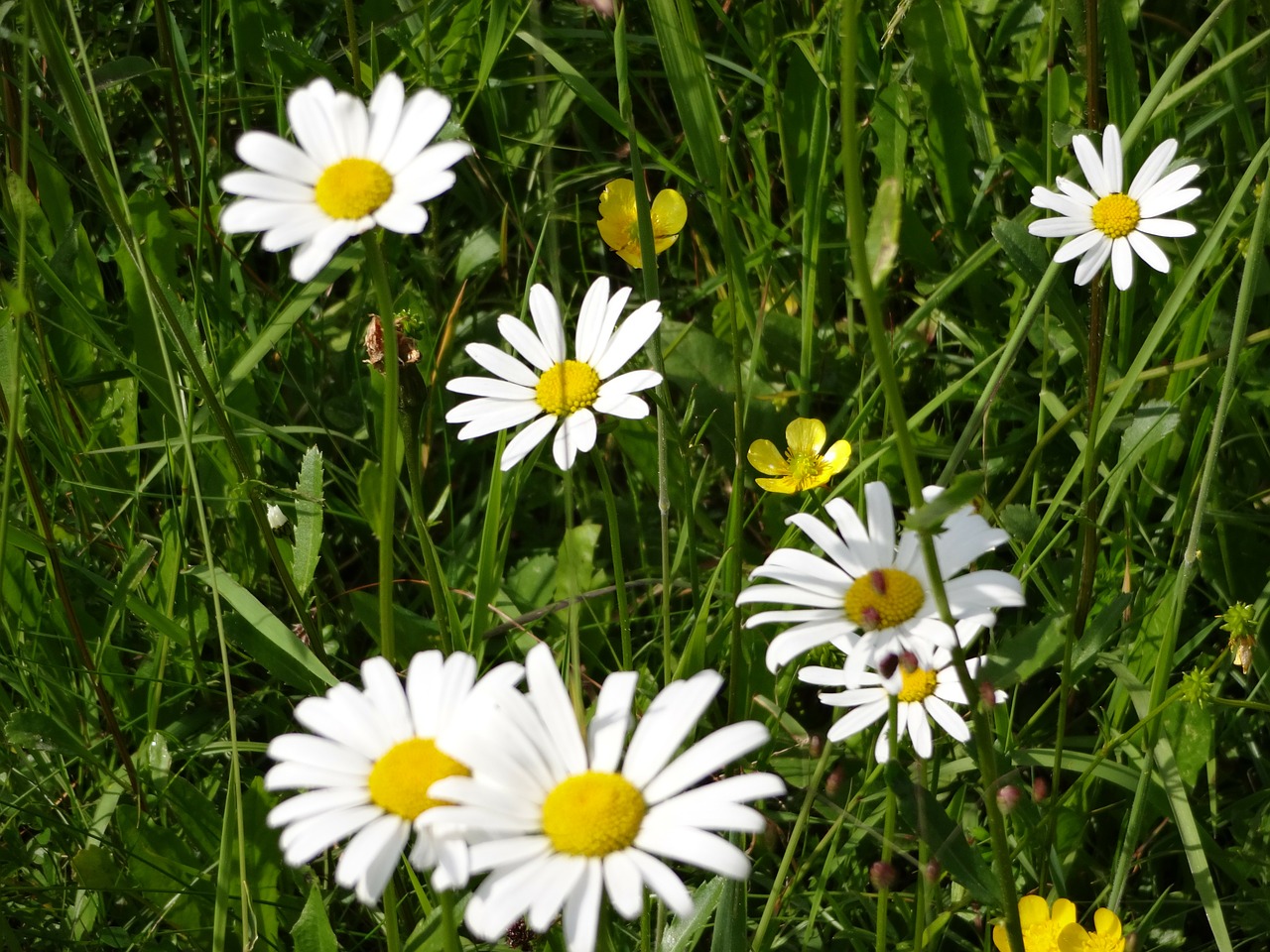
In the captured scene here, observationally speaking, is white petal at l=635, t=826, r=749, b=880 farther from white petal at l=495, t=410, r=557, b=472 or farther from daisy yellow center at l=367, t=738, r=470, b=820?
white petal at l=495, t=410, r=557, b=472

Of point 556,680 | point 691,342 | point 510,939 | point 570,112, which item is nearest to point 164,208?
point 570,112

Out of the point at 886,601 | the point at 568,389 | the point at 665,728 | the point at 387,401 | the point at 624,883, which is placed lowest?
the point at 624,883

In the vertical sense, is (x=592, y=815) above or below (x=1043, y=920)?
above

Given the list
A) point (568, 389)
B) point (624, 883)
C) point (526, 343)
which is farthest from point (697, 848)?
point (526, 343)

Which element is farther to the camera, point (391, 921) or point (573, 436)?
point (573, 436)

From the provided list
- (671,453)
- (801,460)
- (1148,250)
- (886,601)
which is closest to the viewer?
(886,601)

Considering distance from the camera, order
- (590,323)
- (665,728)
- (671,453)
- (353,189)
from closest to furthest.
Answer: (665,728) < (353,189) < (590,323) < (671,453)

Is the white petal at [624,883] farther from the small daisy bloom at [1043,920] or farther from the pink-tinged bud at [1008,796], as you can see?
the small daisy bloom at [1043,920]

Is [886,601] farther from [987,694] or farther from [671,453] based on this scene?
[671,453]
